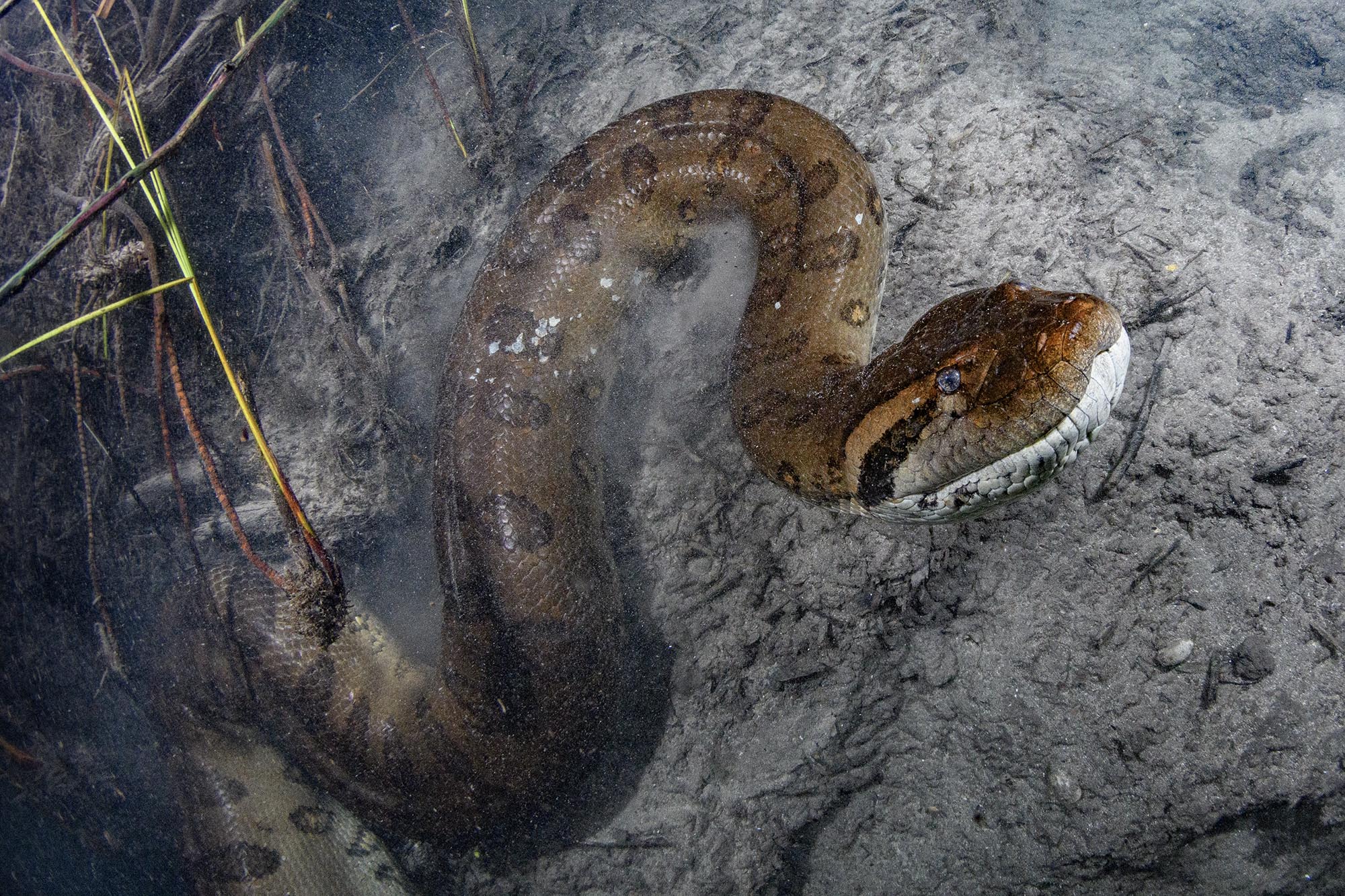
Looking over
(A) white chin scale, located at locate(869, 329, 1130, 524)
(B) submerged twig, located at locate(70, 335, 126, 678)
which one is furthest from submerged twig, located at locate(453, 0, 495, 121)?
(A) white chin scale, located at locate(869, 329, 1130, 524)

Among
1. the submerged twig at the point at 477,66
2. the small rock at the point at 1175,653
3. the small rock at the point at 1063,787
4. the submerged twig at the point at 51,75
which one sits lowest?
the small rock at the point at 1063,787

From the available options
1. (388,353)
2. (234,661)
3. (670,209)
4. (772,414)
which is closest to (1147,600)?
(772,414)

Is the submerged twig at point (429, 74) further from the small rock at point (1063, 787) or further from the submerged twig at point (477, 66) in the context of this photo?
the small rock at point (1063, 787)

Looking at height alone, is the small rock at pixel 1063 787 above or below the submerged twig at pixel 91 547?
below

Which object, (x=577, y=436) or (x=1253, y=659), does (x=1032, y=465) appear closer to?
(x=1253, y=659)

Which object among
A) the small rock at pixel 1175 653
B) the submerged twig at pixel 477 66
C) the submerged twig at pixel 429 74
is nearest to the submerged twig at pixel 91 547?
the submerged twig at pixel 429 74

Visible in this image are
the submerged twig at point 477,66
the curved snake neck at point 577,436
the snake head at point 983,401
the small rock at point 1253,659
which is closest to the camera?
the snake head at point 983,401

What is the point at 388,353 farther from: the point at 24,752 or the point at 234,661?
the point at 24,752
